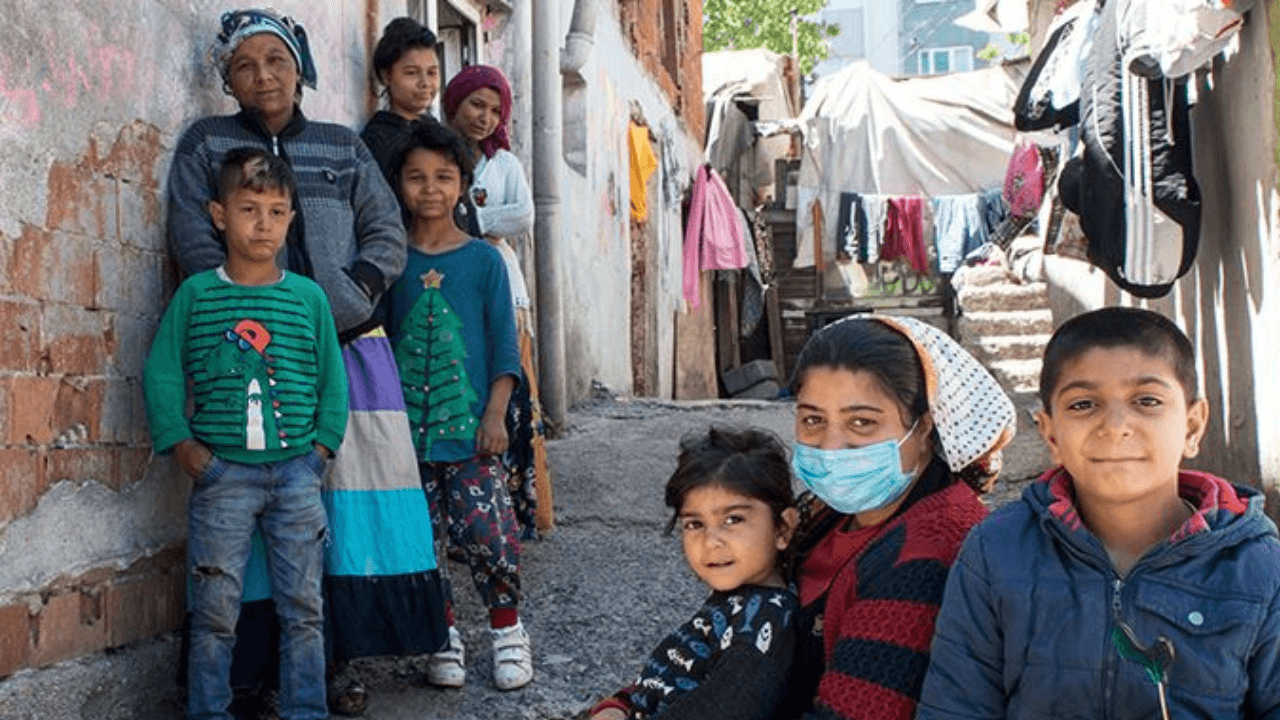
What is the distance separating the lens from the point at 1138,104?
4258mm

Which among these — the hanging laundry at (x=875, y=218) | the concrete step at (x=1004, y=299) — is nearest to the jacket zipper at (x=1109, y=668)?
the concrete step at (x=1004, y=299)

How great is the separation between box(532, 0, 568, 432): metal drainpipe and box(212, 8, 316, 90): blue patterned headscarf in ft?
10.2

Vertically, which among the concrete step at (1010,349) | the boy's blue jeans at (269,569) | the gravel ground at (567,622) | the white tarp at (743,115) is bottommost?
the gravel ground at (567,622)

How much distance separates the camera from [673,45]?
42.8 ft

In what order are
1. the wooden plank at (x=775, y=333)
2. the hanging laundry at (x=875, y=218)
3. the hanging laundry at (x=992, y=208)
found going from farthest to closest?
the wooden plank at (x=775, y=333)
the hanging laundry at (x=875, y=218)
the hanging laundry at (x=992, y=208)

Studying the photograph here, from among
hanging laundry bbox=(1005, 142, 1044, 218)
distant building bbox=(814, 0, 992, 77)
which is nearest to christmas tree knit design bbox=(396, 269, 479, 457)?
hanging laundry bbox=(1005, 142, 1044, 218)

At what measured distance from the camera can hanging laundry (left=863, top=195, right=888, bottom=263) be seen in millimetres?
15039

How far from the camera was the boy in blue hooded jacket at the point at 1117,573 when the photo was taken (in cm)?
167

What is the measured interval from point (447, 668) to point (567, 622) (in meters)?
0.78

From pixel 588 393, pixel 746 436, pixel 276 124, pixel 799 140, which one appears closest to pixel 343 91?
pixel 276 124

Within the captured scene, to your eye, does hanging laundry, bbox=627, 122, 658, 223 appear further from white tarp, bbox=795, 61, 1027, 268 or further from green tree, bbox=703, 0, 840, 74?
green tree, bbox=703, 0, 840, 74

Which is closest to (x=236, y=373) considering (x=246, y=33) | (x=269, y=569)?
(x=269, y=569)

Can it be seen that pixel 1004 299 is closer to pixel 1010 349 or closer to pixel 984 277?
pixel 984 277

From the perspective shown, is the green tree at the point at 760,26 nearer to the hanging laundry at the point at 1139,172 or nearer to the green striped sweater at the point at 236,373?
the hanging laundry at the point at 1139,172
